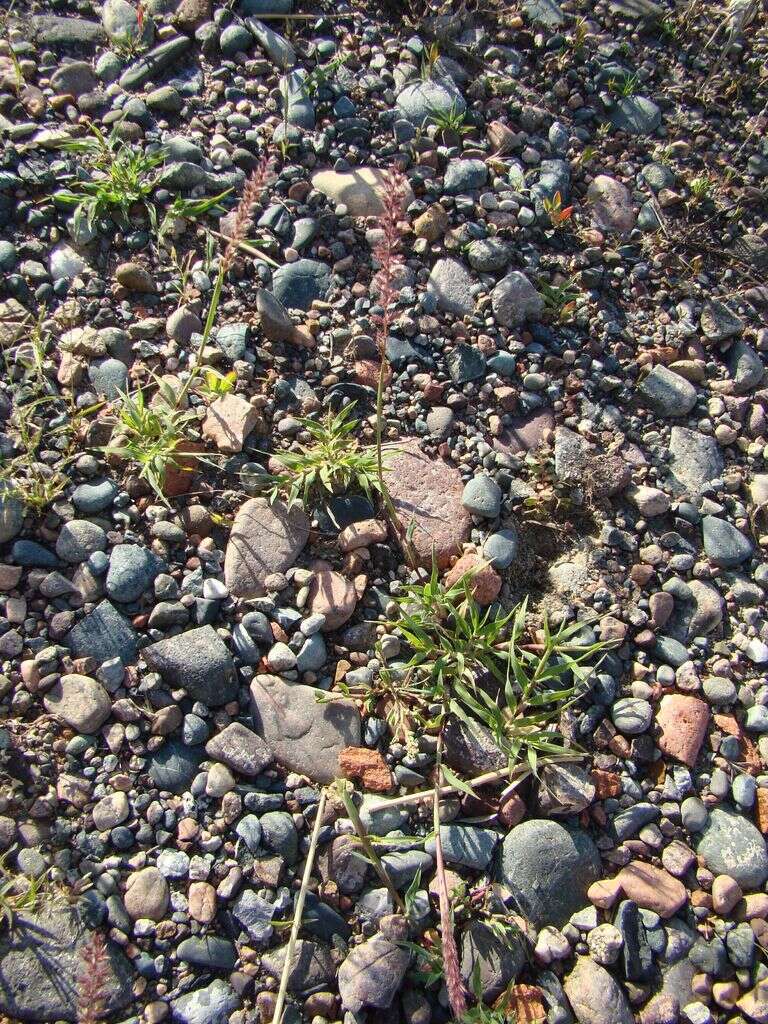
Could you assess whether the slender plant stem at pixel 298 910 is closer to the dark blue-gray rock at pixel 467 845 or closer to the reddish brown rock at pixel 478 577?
the dark blue-gray rock at pixel 467 845

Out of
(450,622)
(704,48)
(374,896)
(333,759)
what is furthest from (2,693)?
(704,48)

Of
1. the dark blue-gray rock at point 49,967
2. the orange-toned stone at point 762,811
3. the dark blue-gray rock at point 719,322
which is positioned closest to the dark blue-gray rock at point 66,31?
the dark blue-gray rock at point 719,322

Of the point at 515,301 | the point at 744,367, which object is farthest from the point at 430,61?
the point at 744,367

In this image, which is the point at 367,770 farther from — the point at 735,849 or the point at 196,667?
the point at 735,849

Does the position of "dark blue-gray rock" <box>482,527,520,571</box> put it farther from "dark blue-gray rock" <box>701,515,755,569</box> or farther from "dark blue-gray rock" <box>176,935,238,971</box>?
"dark blue-gray rock" <box>176,935,238,971</box>

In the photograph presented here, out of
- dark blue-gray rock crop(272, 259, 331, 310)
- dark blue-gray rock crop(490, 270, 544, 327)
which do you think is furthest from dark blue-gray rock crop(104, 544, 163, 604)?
dark blue-gray rock crop(490, 270, 544, 327)

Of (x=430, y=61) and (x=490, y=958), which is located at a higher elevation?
(x=430, y=61)

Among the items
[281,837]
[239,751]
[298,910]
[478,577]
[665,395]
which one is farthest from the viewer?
[665,395]
